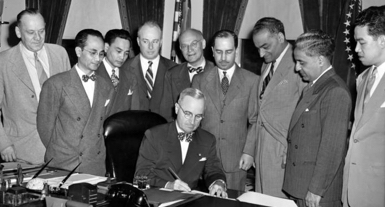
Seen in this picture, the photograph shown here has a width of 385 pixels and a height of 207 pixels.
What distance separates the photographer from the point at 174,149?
128 inches

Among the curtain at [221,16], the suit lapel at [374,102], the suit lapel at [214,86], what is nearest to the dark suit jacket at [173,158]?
the suit lapel at [214,86]

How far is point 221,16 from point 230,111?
304 centimetres

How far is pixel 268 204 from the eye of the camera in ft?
8.59

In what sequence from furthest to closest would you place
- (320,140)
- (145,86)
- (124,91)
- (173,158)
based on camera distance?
(145,86) < (124,91) < (173,158) < (320,140)

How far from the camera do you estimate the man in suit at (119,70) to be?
4.23 meters

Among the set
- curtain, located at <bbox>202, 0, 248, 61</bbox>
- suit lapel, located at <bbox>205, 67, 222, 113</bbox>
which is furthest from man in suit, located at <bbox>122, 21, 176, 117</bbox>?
curtain, located at <bbox>202, 0, 248, 61</bbox>

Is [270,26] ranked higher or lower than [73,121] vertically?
higher

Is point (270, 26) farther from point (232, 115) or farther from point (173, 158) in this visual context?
point (173, 158)

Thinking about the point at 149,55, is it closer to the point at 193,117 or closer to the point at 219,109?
the point at 219,109

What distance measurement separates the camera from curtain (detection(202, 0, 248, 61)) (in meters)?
6.50

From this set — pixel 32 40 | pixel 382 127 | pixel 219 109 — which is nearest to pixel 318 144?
pixel 382 127

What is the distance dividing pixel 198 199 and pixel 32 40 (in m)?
2.35

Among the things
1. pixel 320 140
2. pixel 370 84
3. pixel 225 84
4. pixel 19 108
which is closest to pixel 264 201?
pixel 320 140

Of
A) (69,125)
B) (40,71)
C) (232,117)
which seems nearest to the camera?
(69,125)
